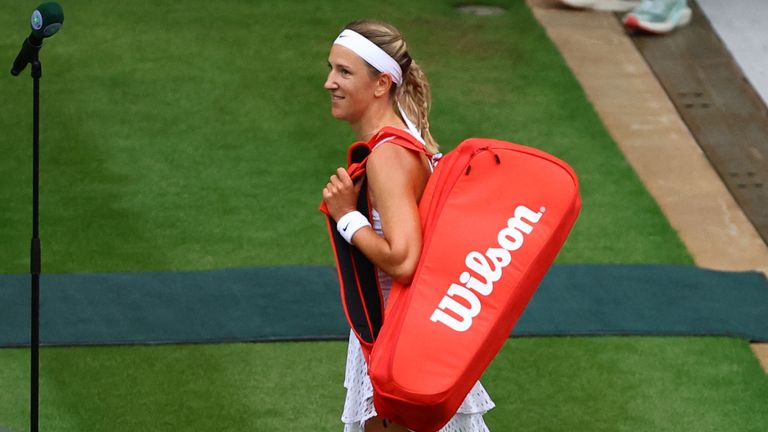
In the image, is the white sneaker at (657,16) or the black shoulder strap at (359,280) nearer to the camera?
the black shoulder strap at (359,280)

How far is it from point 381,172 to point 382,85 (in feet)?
1.34

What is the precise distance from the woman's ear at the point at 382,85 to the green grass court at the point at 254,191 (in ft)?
7.34

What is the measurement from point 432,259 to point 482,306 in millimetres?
223

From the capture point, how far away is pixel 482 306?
15.6 ft

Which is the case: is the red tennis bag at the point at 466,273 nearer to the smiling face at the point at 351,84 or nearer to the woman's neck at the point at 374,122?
the woman's neck at the point at 374,122

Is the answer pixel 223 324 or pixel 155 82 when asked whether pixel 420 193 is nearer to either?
pixel 223 324

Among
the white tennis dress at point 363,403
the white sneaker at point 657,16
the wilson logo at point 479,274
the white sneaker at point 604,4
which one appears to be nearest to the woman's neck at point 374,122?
the wilson logo at point 479,274

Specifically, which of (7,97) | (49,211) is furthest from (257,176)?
(7,97)

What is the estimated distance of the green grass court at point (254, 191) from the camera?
7078mm

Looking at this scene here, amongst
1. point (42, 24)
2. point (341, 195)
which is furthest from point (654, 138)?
point (42, 24)

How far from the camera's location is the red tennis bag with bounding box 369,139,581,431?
466cm

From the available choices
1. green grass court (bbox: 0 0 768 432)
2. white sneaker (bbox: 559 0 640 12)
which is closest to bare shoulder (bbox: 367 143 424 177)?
green grass court (bbox: 0 0 768 432)

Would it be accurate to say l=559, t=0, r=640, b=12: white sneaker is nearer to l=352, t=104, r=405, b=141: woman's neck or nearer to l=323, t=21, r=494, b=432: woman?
l=323, t=21, r=494, b=432: woman

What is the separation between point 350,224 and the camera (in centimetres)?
494
